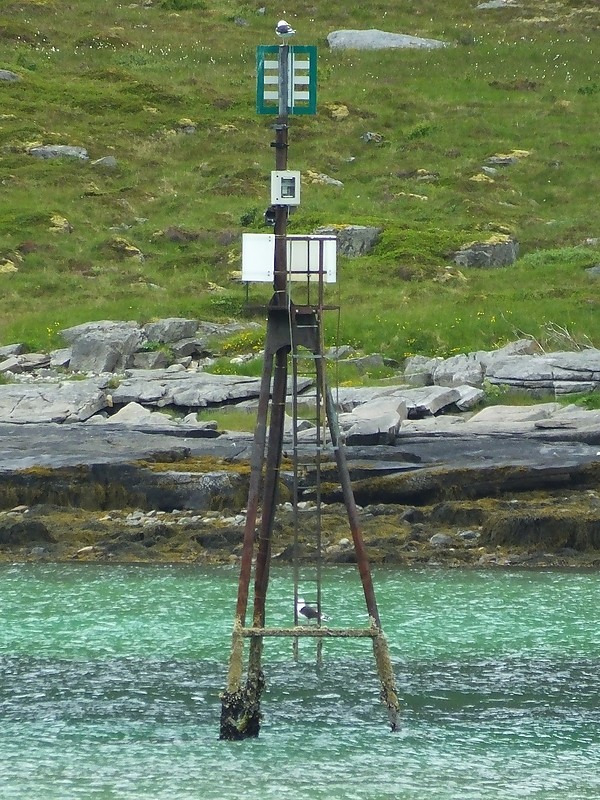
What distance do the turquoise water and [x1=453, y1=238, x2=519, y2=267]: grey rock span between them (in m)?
27.9

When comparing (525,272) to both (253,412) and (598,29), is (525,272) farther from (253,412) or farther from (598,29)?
(598,29)

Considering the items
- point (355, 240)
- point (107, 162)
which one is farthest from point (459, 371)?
point (107, 162)

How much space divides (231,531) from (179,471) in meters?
2.47

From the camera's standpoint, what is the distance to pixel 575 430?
3312 cm

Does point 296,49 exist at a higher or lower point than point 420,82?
lower

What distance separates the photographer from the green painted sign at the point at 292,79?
1633 cm

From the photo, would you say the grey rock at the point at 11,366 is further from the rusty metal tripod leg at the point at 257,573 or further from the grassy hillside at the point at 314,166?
the rusty metal tripod leg at the point at 257,573

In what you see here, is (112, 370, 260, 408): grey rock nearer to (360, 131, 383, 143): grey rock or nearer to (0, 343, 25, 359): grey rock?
(0, 343, 25, 359): grey rock

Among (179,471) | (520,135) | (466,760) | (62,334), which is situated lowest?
(466,760)

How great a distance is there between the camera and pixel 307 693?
18.9 meters

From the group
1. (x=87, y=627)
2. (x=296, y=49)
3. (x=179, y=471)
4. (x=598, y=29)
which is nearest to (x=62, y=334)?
(x=179, y=471)

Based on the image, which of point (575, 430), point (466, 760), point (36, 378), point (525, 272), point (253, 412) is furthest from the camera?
point (525, 272)

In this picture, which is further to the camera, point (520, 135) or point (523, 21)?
point (523, 21)

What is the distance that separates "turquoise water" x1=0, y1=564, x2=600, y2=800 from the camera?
50.4 ft
